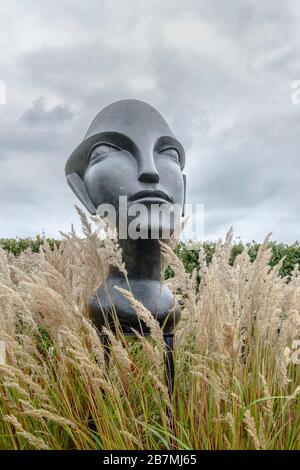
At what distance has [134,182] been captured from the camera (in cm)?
281

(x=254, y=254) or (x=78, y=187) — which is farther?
(x=254, y=254)

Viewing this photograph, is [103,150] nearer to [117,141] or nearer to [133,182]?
[117,141]

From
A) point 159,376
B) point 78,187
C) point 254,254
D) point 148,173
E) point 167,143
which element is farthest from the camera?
point 254,254

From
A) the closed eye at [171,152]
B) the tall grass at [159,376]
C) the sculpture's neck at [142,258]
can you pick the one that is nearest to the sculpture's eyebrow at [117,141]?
the closed eye at [171,152]

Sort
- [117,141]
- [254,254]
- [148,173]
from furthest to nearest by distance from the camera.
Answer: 1. [254,254]
2. [117,141]
3. [148,173]

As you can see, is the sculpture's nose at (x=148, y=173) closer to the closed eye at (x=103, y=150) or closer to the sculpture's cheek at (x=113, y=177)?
the sculpture's cheek at (x=113, y=177)

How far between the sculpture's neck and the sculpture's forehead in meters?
0.57

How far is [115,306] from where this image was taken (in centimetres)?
278

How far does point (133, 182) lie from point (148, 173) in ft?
0.32

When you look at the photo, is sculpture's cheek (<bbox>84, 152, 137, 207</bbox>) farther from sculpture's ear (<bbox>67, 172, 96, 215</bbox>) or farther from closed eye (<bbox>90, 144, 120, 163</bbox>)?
sculpture's ear (<bbox>67, 172, 96, 215</bbox>)

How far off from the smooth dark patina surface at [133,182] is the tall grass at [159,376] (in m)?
0.18

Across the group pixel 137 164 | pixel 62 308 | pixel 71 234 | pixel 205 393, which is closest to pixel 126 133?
pixel 137 164

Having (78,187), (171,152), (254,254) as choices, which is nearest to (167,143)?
(171,152)

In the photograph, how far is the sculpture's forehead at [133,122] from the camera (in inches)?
115
